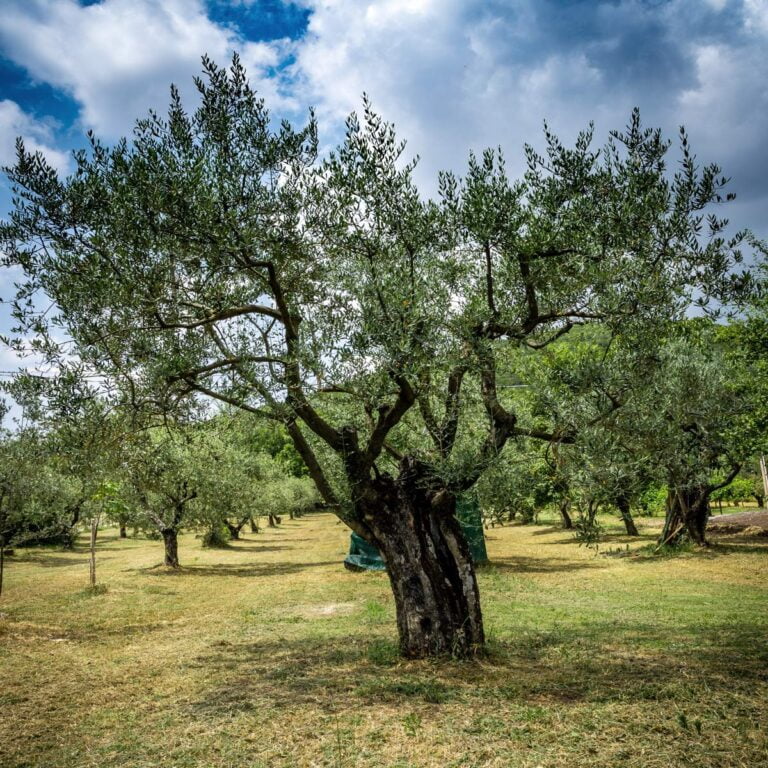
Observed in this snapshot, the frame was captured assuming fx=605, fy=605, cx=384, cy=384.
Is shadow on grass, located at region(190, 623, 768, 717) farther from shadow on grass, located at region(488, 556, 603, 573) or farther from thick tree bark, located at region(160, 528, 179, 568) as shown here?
thick tree bark, located at region(160, 528, 179, 568)

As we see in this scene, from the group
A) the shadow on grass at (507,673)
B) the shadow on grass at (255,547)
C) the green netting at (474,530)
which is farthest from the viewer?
the shadow on grass at (255,547)

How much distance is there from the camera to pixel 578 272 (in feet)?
29.8

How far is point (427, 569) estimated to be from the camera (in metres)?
9.88

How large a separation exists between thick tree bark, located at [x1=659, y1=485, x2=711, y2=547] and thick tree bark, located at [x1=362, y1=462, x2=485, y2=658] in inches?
746

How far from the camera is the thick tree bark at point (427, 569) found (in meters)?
9.79

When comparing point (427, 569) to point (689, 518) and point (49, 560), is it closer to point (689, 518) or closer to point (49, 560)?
point (689, 518)

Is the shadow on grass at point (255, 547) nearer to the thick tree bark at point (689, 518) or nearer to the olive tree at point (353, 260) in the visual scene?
the thick tree bark at point (689, 518)

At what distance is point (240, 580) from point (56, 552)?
78.1ft

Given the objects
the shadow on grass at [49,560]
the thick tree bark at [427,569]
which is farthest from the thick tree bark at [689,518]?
the shadow on grass at [49,560]

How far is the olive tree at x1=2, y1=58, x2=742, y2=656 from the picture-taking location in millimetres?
8078

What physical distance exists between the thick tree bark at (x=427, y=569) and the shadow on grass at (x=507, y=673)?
0.36 m

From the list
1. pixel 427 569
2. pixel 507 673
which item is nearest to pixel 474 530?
pixel 427 569

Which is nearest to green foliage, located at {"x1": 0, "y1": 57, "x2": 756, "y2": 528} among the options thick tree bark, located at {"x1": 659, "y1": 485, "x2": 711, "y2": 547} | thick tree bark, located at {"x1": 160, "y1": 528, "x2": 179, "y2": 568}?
thick tree bark, located at {"x1": 659, "y1": 485, "x2": 711, "y2": 547}

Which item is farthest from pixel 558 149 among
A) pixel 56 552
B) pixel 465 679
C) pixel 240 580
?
pixel 56 552
